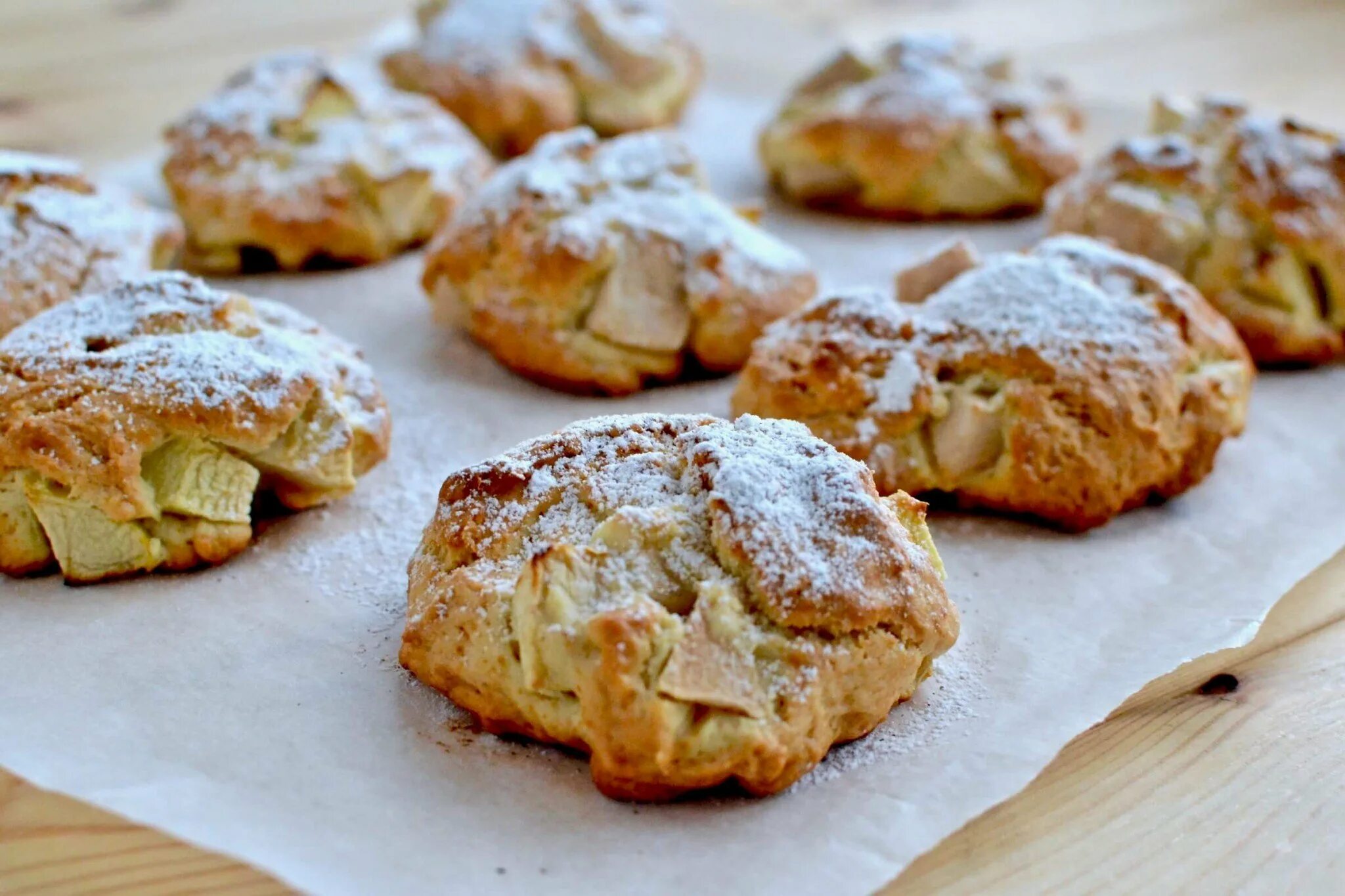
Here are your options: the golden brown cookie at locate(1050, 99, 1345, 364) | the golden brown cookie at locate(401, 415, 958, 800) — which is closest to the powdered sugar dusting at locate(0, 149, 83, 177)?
the golden brown cookie at locate(401, 415, 958, 800)

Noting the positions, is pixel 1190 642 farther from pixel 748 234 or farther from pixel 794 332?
pixel 748 234

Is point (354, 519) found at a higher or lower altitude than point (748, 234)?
lower

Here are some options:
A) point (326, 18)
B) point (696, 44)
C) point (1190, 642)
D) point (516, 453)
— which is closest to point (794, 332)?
point (516, 453)

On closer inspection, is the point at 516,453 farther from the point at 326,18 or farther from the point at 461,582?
the point at 326,18

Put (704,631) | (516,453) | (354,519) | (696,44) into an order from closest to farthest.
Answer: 1. (704,631)
2. (516,453)
3. (354,519)
4. (696,44)

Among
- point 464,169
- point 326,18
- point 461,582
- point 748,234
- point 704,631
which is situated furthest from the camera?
point 326,18

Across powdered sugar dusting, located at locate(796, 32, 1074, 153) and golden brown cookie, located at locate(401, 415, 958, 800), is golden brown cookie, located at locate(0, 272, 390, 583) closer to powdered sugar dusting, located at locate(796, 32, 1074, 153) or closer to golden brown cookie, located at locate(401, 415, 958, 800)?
golden brown cookie, located at locate(401, 415, 958, 800)

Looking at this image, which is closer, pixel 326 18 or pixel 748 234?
pixel 748 234

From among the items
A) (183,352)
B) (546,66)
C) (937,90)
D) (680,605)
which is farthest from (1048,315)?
(546,66)
